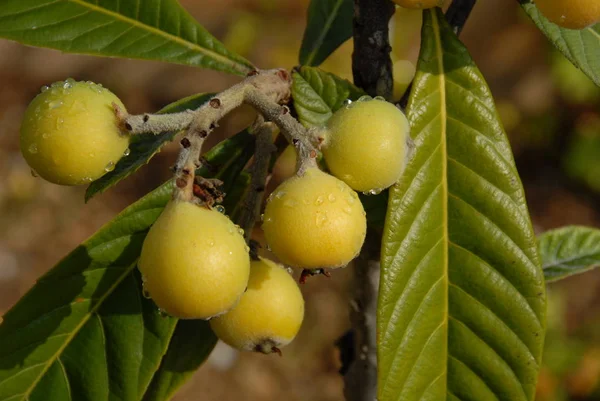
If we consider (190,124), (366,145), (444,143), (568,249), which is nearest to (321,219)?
(366,145)

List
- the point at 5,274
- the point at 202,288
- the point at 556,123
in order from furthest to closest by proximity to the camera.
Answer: the point at 556,123
the point at 5,274
the point at 202,288

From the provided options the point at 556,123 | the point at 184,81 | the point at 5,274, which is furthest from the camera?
the point at 184,81

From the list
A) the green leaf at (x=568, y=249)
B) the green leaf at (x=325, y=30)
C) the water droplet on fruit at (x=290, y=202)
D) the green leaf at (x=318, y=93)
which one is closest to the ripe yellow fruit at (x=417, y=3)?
the green leaf at (x=318, y=93)

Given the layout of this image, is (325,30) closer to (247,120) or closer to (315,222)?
(315,222)

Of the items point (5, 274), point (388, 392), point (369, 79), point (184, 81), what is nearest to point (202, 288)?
point (388, 392)

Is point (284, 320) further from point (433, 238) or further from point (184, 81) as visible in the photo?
point (184, 81)
